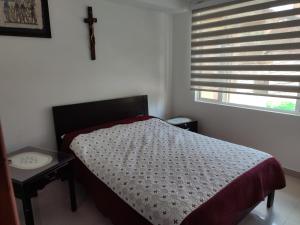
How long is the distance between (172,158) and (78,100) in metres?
1.40

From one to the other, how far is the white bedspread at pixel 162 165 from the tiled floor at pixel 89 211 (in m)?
0.44

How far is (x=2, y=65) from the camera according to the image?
2078 millimetres

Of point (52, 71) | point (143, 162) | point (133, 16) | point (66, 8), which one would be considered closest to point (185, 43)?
point (133, 16)

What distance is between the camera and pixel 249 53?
269 centimetres

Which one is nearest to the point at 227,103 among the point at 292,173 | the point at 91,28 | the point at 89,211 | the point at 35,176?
the point at 292,173

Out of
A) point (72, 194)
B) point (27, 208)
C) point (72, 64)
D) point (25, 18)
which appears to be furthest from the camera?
point (72, 64)

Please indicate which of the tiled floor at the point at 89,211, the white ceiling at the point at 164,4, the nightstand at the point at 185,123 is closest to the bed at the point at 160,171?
the tiled floor at the point at 89,211

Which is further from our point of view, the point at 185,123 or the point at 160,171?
the point at 185,123

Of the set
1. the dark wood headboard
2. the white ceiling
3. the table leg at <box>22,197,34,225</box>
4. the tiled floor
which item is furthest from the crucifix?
the table leg at <box>22,197,34,225</box>

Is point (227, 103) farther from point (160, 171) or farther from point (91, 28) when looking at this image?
point (91, 28)

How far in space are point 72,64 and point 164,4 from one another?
144 centimetres

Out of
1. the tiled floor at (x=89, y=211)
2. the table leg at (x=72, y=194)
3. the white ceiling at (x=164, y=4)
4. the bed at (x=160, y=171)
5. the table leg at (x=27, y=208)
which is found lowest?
the tiled floor at (x=89, y=211)

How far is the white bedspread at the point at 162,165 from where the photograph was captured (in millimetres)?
1364

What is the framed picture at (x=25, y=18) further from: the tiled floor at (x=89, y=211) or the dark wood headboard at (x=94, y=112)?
the tiled floor at (x=89, y=211)
